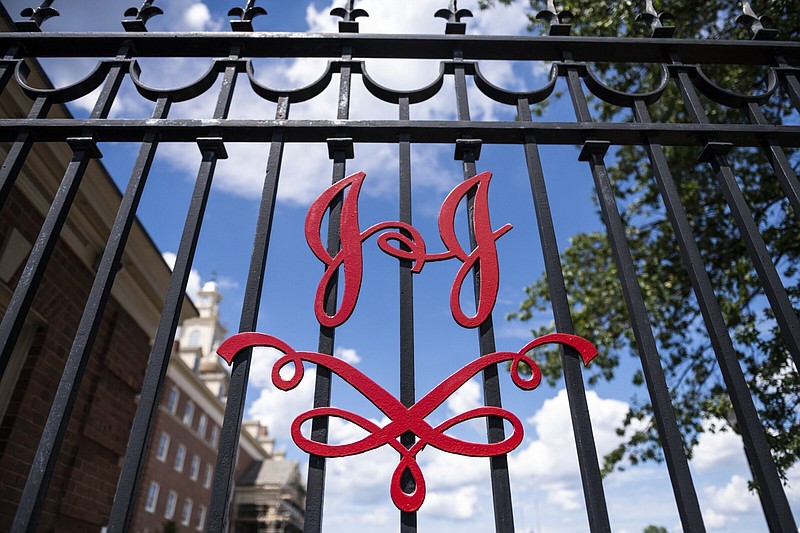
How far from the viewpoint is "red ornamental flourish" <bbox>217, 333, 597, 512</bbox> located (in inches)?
67.7

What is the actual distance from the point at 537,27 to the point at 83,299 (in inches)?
317

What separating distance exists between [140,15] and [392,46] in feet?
3.83

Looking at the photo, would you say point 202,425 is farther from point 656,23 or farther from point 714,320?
point 714,320

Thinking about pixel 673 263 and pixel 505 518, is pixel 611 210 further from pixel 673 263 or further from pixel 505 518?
pixel 673 263

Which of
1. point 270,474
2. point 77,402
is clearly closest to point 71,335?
point 77,402

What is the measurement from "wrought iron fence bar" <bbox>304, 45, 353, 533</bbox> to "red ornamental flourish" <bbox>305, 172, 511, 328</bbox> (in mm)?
21

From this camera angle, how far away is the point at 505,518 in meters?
1.64

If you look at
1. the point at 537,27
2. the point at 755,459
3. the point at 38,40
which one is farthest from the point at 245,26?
the point at 537,27

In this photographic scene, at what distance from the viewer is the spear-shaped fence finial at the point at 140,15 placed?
Result: 2.51m

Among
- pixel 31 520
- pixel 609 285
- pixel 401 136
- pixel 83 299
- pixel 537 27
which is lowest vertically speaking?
pixel 31 520

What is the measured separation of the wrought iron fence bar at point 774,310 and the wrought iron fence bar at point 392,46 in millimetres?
217

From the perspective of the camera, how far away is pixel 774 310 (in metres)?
1.97

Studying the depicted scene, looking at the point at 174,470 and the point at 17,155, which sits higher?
the point at 174,470

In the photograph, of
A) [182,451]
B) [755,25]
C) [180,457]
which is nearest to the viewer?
[755,25]
